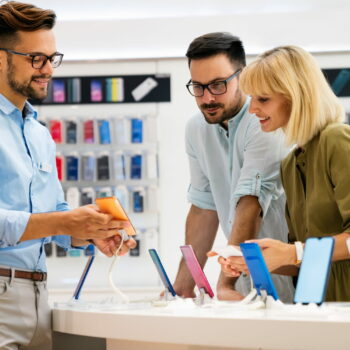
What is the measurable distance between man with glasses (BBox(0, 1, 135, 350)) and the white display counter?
29 cm

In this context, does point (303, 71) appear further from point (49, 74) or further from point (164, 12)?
point (164, 12)

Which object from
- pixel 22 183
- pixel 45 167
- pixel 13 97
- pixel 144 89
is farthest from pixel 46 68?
pixel 144 89

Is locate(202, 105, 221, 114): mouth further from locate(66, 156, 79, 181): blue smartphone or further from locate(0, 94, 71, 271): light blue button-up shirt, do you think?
locate(66, 156, 79, 181): blue smartphone

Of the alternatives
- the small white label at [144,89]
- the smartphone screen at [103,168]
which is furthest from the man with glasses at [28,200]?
the small white label at [144,89]

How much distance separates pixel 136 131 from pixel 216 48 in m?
3.15

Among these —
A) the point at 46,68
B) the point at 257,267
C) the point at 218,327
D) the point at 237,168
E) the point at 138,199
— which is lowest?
the point at 138,199

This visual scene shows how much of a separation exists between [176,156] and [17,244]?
3878 millimetres

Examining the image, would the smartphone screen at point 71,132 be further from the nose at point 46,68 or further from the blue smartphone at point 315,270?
the blue smartphone at point 315,270

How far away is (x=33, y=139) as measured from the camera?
2.54 m

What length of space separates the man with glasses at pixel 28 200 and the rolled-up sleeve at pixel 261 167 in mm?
568

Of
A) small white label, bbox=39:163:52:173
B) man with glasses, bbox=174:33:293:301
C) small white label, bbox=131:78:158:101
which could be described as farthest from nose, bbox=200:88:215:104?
small white label, bbox=131:78:158:101

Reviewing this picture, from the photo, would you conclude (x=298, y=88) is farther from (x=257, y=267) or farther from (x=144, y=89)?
(x=144, y=89)

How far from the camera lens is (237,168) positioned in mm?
2914

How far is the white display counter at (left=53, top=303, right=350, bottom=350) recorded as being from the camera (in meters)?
1.56
